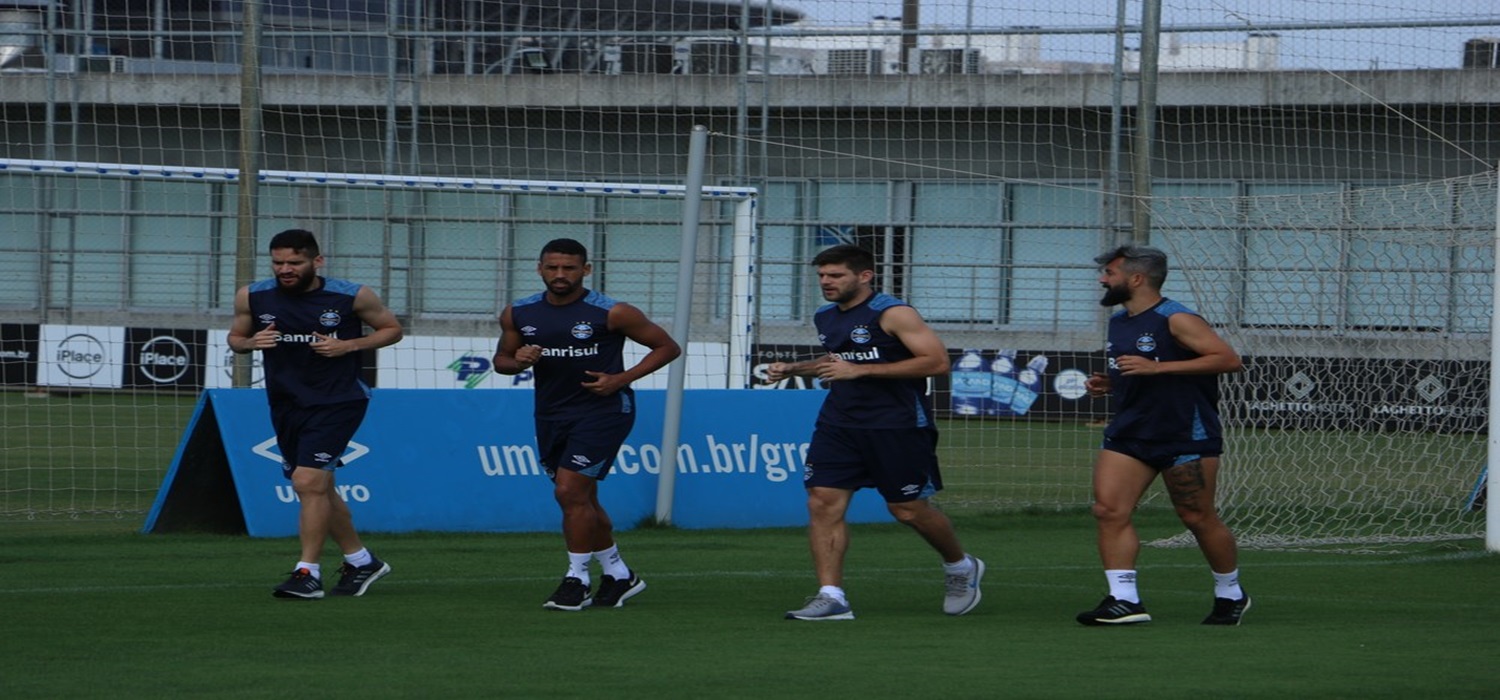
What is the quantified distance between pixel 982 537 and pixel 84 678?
7.30m

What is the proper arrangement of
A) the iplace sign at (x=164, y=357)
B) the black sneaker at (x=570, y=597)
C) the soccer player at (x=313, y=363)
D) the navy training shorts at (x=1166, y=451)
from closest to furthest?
the navy training shorts at (x=1166, y=451), the black sneaker at (x=570, y=597), the soccer player at (x=313, y=363), the iplace sign at (x=164, y=357)

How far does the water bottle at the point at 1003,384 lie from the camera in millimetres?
19688

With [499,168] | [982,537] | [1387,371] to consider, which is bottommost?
[982,537]

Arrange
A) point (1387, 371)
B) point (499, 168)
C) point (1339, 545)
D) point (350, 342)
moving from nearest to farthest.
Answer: point (350, 342), point (1339, 545), point (1387, 371), point (499, 168)

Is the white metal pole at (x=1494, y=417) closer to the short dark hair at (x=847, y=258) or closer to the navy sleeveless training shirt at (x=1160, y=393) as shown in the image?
the navy sleeveless training shirt at (x=1160, y=393)

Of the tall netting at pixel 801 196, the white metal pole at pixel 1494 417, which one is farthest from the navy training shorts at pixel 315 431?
the white metal pole at pixel 1494 417

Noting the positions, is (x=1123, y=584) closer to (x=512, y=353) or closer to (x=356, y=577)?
(x=512, y=353)

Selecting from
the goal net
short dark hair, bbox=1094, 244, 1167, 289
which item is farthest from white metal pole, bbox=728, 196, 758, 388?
short dark hair, bbox=1094, 244, 1167, 289

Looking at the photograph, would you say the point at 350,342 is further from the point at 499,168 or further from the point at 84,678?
the point at 499,168

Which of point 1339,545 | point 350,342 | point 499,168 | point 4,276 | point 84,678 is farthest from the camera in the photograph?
point 4,276

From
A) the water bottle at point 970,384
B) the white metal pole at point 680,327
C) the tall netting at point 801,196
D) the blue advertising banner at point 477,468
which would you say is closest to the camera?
the blue advertising banner at point 477,468

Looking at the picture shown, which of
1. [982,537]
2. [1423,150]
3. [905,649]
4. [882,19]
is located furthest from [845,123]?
[905,649]

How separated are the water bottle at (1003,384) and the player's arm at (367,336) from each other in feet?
34.8

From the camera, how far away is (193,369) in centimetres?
2425
